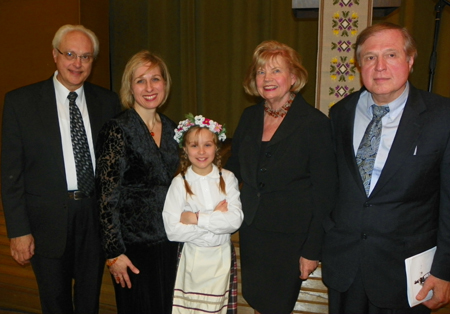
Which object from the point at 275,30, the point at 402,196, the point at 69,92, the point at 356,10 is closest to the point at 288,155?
the point at 402,196

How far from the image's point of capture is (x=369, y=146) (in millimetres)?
1722

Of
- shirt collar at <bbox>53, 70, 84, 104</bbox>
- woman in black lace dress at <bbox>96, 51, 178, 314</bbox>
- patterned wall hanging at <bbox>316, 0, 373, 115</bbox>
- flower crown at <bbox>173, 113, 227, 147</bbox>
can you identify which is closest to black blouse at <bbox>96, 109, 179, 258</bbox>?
woman in black lace dress at <bbox>96, 51, 178, 314</bbox>

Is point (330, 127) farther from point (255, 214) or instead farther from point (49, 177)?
point (49, 177)

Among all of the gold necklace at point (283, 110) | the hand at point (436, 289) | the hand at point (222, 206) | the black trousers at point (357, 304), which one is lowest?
the black trousers at point (357, 304)

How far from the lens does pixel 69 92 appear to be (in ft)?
7.05

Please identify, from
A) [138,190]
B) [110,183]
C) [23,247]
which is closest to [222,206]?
[138,190]

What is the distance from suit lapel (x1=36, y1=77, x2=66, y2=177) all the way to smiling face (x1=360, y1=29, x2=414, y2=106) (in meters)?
1.51

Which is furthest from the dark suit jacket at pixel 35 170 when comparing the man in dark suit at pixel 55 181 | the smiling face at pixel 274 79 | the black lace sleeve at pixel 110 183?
the smiling face at pixel 274 79

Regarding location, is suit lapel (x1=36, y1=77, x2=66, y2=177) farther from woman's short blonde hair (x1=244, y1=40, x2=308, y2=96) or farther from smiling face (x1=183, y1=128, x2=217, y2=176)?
woman's short blonde hair (x1=244, y1=40, x2=308, y2=96)

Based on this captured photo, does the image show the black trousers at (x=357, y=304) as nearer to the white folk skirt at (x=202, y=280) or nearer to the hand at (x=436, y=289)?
the hand at (x=436, y=289)

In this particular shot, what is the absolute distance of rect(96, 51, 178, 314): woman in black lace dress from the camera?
190 centimetres

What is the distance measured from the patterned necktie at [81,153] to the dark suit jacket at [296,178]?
0.82m

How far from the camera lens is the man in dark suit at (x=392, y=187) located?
1632mm

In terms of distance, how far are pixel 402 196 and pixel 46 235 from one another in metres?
1.73
